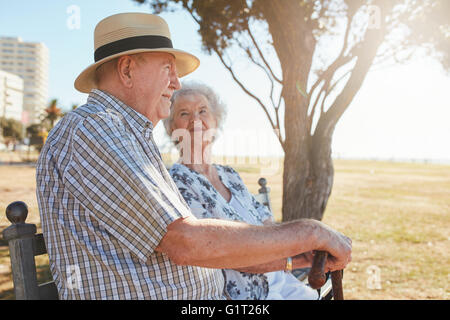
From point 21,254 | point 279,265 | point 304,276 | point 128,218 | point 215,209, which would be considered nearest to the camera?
point 128,218

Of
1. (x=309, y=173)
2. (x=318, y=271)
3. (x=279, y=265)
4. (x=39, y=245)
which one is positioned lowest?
(x=279, y=265)

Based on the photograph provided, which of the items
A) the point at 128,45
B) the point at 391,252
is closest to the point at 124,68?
the point at 128,45

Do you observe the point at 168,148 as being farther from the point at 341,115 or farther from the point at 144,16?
the point at 341,115

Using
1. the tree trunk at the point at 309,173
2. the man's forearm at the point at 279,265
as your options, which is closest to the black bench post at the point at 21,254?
the man's forearm at the point at 279,265

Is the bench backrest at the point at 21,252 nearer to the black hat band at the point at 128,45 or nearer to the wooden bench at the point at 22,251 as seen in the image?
the wooden bench at the point at 22,251

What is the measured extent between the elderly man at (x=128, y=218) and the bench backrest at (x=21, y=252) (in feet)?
0.34

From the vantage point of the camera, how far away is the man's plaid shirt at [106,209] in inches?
43.7

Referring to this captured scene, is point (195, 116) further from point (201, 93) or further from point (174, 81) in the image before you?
point (174, 81)

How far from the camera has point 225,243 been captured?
1172 millimetres

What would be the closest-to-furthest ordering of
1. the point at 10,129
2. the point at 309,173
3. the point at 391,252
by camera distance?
the point at 309,173
the point at 391,252
the point at 10,129

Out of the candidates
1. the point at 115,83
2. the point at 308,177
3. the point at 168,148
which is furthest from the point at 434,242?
the point at 115,83

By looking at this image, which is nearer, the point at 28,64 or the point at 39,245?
the point at 39,245

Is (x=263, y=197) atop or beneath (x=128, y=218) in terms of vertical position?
beneath

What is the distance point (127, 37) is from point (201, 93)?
1.10 metres
